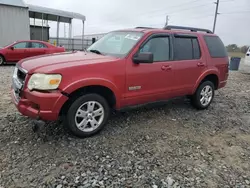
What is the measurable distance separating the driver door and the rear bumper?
1214 millimetres

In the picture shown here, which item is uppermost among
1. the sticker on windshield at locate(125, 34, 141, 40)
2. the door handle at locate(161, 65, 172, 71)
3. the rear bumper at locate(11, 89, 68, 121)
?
the sticker on windshield at locate(125, 34, 141, 40)

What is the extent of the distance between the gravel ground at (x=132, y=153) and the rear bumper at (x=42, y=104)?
0.50 m

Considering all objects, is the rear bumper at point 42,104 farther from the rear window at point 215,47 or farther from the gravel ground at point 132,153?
the rear window at point 215,47

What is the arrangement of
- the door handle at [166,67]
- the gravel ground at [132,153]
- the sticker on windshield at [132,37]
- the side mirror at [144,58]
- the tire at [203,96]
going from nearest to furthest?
the gravel ground at [132,153], the side mirror at [144,58], the sticker on windshield at [132,37], the door handle at [166,67], the tire at [203,96]

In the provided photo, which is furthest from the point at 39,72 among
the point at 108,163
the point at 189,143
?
the point at 189,143

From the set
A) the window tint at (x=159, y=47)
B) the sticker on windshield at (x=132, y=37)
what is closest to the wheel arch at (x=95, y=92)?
the window tint at (x=159, y=47)

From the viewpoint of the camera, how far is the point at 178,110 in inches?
205

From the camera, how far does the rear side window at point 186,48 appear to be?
458 cm

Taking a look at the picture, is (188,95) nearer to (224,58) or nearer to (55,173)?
(224,58)

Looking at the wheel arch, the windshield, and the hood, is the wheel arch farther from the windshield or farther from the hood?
the windshield

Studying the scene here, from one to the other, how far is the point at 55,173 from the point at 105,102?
4.43 feet

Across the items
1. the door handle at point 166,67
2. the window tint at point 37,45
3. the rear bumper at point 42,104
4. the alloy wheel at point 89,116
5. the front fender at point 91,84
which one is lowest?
the alloy wheel at point 89,116

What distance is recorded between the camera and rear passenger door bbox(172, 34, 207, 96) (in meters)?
4.55

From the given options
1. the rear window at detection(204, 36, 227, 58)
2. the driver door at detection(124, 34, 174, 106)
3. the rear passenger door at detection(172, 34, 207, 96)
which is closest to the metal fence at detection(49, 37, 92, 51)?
the rear window at detection(204, 36, 227, 58)
